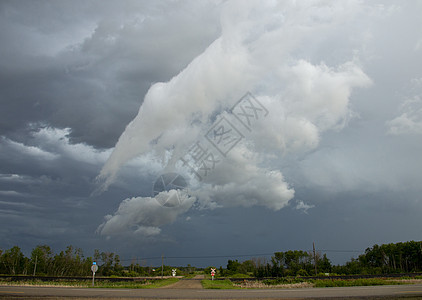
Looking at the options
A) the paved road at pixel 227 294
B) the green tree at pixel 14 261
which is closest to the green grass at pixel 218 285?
the paved road at pixel 227 294

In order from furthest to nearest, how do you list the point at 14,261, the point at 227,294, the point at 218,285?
1. the point at 14,261
2. the point at 218,285
3. the point at 227,294

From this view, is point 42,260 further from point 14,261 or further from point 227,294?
point 227,294

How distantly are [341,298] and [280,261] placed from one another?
97035 millimetres

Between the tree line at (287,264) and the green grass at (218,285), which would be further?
the tree line at (287,264)

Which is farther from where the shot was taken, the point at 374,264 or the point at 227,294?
the point at 374,264

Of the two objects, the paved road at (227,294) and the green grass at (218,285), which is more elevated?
the paved road at (227,294)

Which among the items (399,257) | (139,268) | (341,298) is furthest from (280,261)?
(341,298)

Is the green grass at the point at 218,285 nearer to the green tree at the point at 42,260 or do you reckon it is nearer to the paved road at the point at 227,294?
the paved road at the point at 227,294

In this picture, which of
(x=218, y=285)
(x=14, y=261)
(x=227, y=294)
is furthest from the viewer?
(x=14, y=261)

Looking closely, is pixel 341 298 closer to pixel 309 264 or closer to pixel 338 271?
pixel 338 271

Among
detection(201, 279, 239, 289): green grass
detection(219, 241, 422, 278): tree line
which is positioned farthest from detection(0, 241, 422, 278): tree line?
detection(201, 279, 239, 289): green grass

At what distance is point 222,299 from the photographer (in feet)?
62.7

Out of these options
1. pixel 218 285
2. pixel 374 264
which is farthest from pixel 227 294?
pixel 374 264

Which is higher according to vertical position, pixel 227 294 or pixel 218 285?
pixel 227 294
